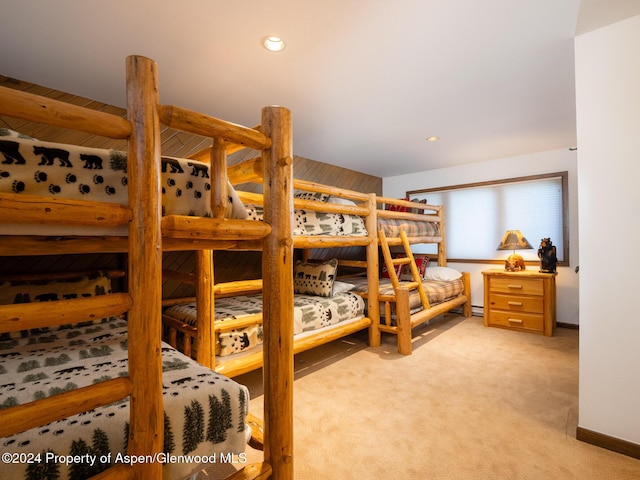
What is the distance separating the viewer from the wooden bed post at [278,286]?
1.06 meters

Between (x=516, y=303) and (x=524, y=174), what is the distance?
Answer: 168 centimetres

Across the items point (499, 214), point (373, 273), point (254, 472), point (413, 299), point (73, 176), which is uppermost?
point (499, 214)

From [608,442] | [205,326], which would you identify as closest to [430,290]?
[608,442]

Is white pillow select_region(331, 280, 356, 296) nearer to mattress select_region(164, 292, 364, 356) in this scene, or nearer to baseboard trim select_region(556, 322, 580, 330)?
mattress select_region(164, 292, 364, 356)

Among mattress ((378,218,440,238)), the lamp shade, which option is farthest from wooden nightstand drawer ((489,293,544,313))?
mattress ((378,218,440,238))

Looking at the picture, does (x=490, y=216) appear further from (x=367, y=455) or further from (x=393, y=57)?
(x=367, y=455)

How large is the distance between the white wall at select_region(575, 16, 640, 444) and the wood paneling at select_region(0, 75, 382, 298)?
2.72 m

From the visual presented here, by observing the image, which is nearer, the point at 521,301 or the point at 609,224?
the point at 609,224

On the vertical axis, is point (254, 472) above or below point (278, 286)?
below

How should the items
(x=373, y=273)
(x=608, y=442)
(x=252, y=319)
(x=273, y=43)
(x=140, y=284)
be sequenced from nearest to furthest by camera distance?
(x=140, y=284)
(x=608, y=442)
(x=273, y=43)
(x=252, y=319)
(x=373, y=273)

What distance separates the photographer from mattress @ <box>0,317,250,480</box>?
72 centimetres

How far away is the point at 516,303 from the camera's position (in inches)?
137

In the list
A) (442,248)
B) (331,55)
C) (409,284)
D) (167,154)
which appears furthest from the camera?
(442,248)

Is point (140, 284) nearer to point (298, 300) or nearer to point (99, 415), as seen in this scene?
point (99, 415)
